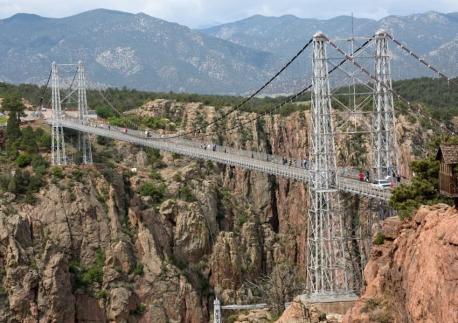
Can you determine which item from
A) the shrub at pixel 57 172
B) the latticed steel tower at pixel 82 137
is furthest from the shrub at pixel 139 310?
the latticed steel tower at pixel 82 137

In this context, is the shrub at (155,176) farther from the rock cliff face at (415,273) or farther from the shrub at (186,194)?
the rock cliff face at (415,273)

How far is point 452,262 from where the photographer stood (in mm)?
17672

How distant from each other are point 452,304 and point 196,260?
37420 mm

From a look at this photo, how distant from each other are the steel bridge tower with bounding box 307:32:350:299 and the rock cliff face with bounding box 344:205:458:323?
8.44m

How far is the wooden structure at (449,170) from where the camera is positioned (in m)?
19.5

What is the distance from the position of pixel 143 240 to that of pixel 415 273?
3208cm

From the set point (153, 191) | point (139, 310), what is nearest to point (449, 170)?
point (139, 310)

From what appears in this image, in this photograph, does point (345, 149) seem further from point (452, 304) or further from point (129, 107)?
point (452, 304)

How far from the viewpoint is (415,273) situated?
781 inches

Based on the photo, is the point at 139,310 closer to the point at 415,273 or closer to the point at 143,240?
the point at 143,240

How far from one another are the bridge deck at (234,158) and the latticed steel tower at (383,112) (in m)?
1.15

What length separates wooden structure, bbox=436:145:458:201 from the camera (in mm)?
19516

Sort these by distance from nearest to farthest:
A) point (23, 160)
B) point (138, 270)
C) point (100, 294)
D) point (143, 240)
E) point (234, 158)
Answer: point (100, 294) < point (234, 158) < point (138, 270) < point (143, 240) < point (23, 160)

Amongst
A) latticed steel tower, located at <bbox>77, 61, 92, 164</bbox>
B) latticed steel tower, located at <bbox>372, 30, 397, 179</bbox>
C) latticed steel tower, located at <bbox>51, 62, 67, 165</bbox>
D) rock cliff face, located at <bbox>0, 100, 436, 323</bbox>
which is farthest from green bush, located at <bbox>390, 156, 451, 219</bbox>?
latticed steel tower, located at <bbox>77, 61, 92, 164</bbox>
